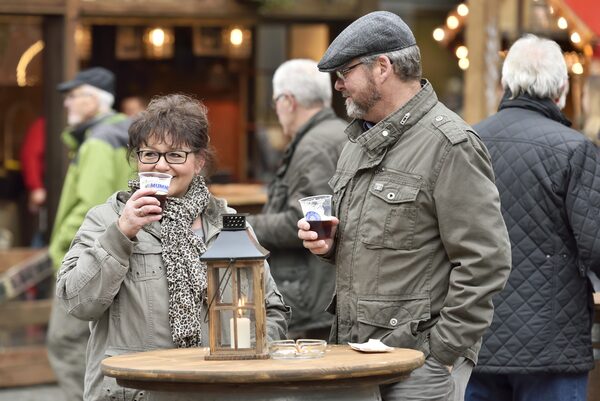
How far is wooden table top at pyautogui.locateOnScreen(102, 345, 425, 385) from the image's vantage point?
13.0 feet

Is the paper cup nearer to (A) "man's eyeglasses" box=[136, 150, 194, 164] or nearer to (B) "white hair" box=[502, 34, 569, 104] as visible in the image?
(A) "man's eyeglasses" box=[136, 150, 194, 164]

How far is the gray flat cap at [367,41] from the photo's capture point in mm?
4773

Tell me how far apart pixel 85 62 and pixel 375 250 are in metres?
8.77

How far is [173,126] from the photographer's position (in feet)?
15.7

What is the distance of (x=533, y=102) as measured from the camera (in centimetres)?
603

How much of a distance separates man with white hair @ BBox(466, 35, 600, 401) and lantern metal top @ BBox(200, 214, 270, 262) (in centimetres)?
176

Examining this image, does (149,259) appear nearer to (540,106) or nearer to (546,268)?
(546,268)

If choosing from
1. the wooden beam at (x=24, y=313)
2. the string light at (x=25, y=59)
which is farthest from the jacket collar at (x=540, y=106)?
the string light at (x=25, y=59)

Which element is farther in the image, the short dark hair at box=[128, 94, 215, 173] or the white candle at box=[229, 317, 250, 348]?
the short dark hair at box=[128, 94, 215, 173]

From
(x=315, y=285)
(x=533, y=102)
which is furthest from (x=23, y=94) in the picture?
(x=533, y=102)

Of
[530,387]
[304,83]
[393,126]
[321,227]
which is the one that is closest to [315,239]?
[321,227]

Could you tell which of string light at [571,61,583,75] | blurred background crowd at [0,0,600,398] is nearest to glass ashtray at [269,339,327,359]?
blurred background crowd at [0,0,600,398]

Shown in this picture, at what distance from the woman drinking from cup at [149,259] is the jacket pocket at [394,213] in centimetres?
47

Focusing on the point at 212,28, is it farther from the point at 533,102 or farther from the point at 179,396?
the point at 179,396
